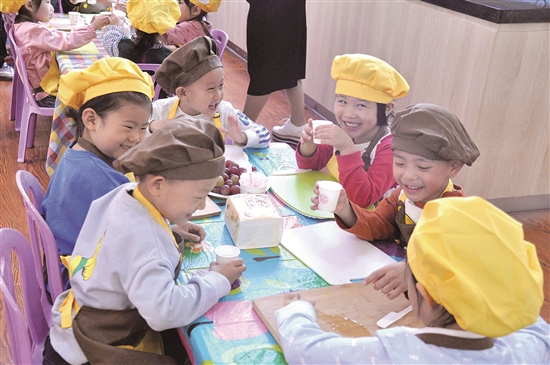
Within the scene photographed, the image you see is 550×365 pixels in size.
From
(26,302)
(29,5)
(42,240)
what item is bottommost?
(26,302)

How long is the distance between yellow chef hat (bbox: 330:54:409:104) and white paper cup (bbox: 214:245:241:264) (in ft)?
3.05

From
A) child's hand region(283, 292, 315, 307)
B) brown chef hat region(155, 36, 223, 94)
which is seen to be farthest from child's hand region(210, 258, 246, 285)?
brown chef hat region(155, 36, 223, 94)

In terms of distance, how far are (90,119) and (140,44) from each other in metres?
2.06

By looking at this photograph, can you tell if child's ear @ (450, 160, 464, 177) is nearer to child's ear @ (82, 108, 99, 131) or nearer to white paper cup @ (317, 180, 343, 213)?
white paper cup @ (317, 180, 343, 213)

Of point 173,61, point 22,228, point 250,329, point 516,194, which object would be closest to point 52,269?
point 250,329

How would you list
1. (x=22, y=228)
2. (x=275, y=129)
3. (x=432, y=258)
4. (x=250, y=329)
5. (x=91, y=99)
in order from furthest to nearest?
(x=275, y=129) → (x=22, y=228) → (x=91, y=99) → (x=250, y=329) → (x=432, y=258)

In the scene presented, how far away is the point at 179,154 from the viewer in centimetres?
138

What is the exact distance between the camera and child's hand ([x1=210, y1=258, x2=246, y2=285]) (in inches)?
59.7

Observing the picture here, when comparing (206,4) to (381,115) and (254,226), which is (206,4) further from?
(254,226)

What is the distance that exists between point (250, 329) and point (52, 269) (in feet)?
2.37

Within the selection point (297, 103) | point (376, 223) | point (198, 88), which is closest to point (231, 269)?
point (376, 223)

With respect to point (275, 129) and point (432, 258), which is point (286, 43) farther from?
point (432, 258)

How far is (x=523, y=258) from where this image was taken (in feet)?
3.46

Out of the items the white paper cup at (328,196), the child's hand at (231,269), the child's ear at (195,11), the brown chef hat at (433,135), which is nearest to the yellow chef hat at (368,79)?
the brown chef hat at (433,135)
